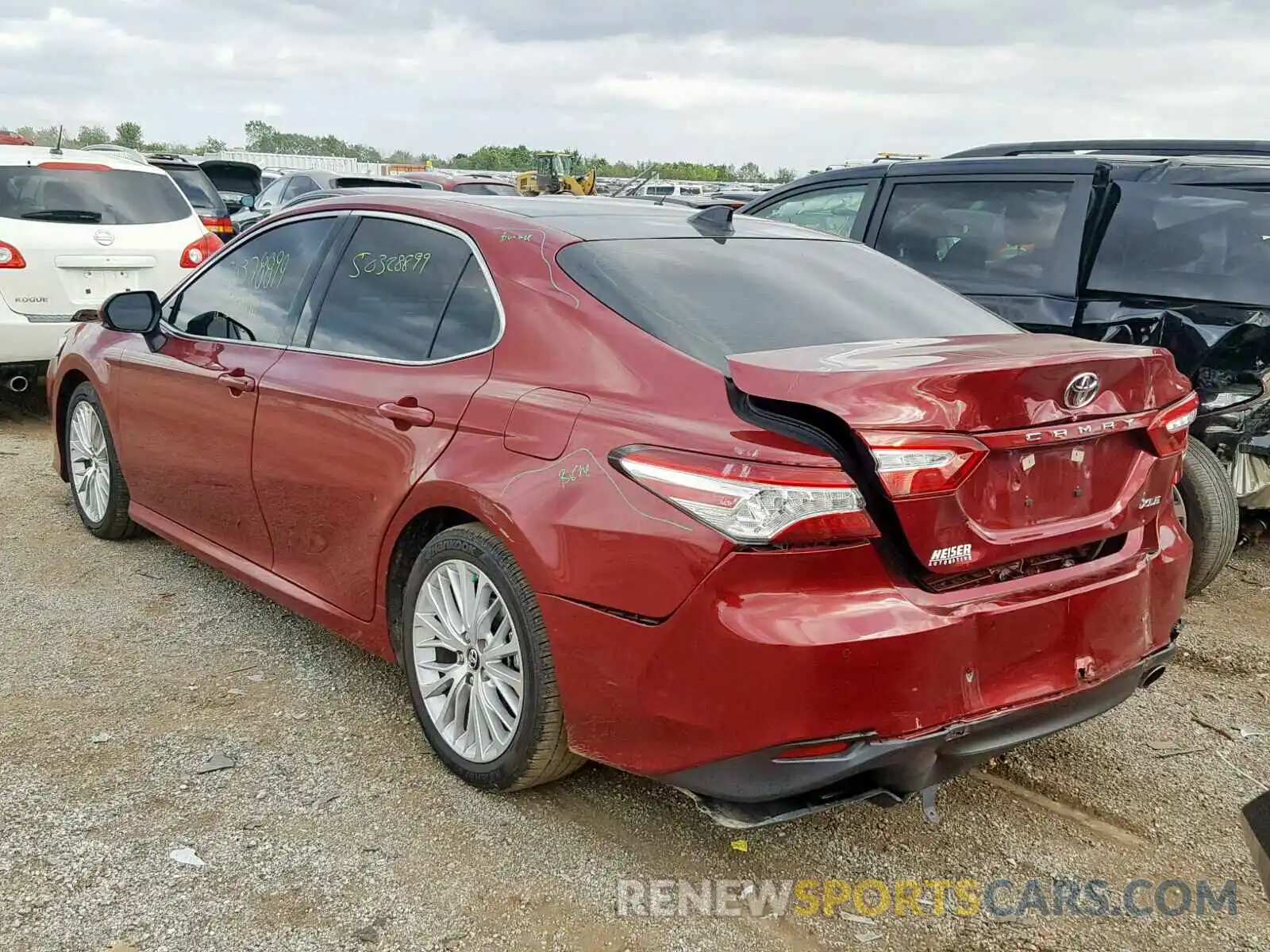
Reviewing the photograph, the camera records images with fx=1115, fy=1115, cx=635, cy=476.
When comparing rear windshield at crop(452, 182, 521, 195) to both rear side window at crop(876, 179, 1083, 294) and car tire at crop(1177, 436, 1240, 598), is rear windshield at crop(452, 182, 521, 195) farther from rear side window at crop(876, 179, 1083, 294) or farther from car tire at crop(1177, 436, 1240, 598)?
car tire at crop(1177, 436, 1240, 598)

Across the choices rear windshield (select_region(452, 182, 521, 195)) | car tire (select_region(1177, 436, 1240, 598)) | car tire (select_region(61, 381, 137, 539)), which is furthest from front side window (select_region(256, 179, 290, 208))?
car tire (select_region(1177, 436, 1240, 598))

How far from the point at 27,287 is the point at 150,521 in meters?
3.36

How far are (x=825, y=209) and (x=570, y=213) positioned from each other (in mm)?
3319

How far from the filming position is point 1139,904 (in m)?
2.66

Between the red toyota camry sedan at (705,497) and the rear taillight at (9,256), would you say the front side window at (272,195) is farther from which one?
the red toyota camry sedan at (705,497)

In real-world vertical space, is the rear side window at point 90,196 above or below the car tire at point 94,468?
above

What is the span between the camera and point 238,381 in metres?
3.86

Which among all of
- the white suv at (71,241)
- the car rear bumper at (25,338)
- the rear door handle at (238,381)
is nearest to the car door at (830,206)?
the rear door handle at (238,381)

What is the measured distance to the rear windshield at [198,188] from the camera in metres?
12.8

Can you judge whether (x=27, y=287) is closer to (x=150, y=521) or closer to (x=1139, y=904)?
(x=150, y=521)

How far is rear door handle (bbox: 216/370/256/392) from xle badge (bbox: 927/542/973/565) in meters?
2.43

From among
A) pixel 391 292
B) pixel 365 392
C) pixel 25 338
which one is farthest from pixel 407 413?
pixel 25 338

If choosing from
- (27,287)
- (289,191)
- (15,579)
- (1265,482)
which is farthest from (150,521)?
(289,191)

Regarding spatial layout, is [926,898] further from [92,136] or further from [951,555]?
[92,136]
